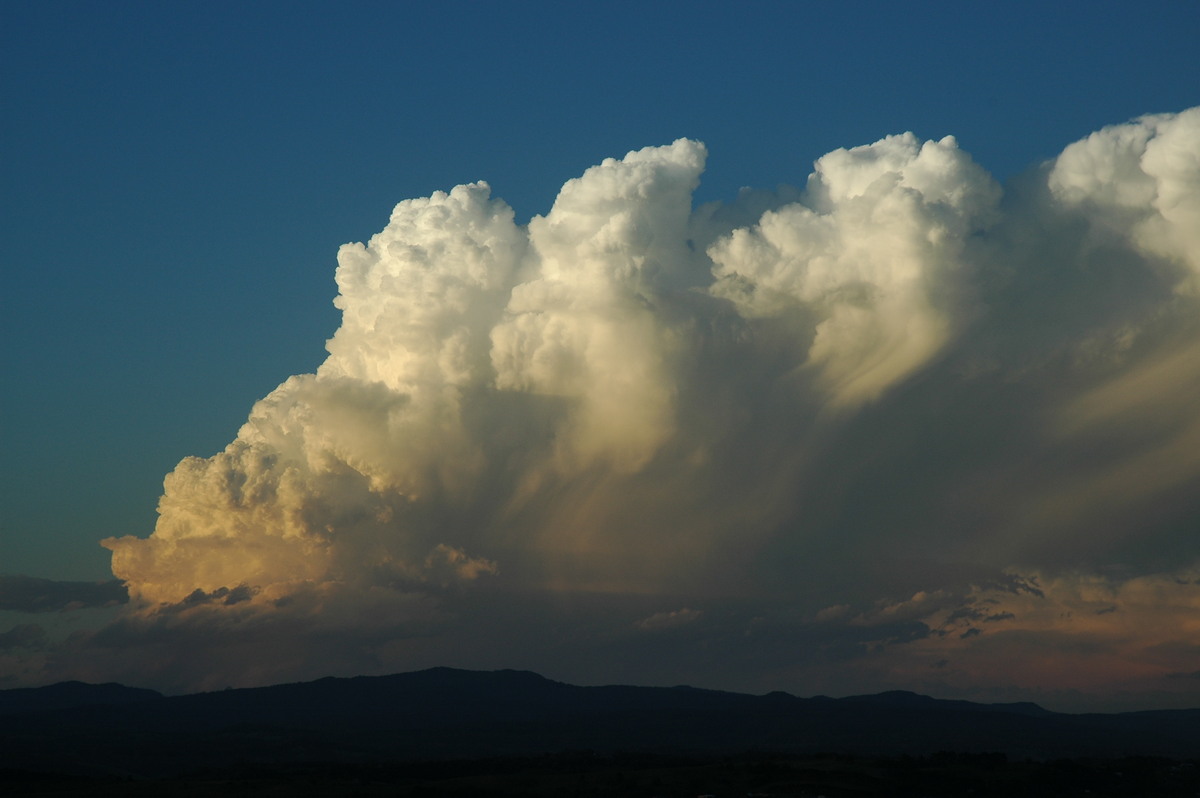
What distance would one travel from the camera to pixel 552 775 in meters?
186

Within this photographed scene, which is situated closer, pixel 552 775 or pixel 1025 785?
pixel 1025 785

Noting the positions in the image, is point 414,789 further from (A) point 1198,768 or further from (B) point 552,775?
(A) point 1198,768

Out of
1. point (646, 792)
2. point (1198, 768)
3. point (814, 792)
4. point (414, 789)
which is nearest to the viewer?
point (814, 792)

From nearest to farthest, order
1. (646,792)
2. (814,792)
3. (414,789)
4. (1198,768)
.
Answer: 1. (814,792)
2. (646,792)
3. (414,789)
4. (1198,768)

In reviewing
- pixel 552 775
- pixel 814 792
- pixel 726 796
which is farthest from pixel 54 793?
pixel 814 792

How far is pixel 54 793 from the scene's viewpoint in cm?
17338

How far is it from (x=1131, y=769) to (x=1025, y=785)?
1200 inches

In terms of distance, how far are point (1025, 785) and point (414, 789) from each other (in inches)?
3401

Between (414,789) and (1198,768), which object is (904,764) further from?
(414,789)

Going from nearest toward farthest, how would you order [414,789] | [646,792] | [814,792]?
[814,792]
[646,792]
[414,789]

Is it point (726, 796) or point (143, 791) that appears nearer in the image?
point (726, 796)

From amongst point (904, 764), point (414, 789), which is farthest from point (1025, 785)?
point (414, 789)

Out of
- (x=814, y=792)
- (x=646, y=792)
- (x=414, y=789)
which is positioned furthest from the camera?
(x=414, y=789)

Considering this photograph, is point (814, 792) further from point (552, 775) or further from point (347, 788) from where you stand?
point (347, 788)
